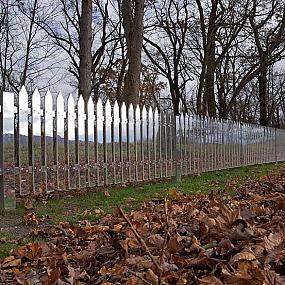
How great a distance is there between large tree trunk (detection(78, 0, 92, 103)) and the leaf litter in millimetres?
8965

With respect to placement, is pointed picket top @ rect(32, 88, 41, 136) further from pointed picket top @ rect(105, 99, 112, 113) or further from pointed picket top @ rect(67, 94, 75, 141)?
pointed picket top @ rect(105, 99, 112, 113)

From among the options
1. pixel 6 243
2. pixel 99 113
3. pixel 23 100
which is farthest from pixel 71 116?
pixel 6 243

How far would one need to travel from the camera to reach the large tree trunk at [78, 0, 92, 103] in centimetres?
1252

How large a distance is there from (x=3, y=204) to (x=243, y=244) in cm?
410

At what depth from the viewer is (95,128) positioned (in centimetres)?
774

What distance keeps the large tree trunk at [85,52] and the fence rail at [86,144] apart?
276 cm

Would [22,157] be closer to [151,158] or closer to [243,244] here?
[151,158]

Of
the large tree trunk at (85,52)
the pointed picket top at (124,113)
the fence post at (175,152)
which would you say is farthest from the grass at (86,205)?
the large tree trunk at (85,52)

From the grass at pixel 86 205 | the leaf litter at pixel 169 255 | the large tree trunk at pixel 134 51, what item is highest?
the large tree trunk at pixel 134 51

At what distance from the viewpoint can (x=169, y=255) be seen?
8.50 ft

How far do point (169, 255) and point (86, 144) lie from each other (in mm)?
5041

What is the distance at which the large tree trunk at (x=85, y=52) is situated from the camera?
41.1ft

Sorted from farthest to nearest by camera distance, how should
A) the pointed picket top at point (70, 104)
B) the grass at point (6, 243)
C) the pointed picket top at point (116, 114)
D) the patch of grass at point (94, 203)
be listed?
the pointed picket top at point (116, 114) → the pointed picket top at point (70, 104) → the patch of grass at point (94, 203) → the grass at point (6, 243)

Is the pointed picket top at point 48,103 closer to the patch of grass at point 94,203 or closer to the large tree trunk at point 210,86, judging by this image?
the patch of grass at point 94,203
